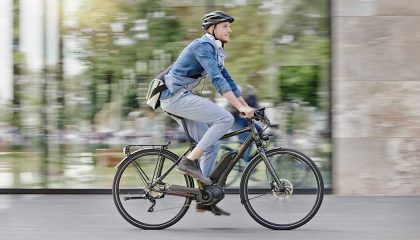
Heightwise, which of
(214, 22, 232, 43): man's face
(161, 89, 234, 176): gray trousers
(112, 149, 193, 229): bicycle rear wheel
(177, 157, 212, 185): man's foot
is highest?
(214, 22, 232, 43): man's face

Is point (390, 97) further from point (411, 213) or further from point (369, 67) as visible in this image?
point (411, 213)

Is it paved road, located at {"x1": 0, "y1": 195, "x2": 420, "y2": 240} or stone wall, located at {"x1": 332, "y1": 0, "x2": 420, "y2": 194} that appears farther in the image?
stone wall, located at {"x1": 332, "y1": 0, "x2": 420, "y2": 194}

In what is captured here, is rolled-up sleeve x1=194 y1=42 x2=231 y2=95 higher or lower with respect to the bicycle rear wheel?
higher

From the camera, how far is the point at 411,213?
848 cm

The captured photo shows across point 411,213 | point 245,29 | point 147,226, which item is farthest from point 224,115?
A: point 245,29

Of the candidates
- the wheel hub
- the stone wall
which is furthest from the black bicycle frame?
the stone wall

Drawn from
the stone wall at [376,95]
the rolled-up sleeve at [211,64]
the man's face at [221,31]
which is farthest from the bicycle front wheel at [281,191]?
the stone wall at [376,95]

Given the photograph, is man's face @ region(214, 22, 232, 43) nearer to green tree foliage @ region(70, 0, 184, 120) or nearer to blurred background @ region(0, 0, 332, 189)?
blurred background @ region(0, 0, 332, 189)

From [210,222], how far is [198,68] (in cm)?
140

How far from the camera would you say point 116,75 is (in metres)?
10.1

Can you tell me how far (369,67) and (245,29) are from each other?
1.39 metres

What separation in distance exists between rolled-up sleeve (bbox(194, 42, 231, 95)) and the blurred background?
2.87 m

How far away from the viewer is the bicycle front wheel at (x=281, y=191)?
719 centimetres

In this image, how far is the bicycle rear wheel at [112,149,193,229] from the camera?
7348 mm
